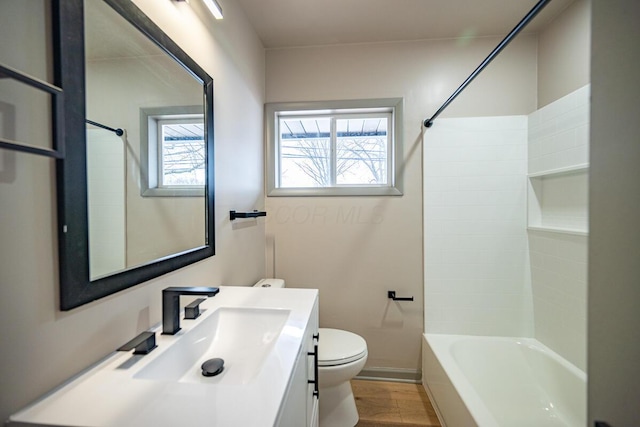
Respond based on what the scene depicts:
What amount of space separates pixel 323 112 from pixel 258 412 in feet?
6.87

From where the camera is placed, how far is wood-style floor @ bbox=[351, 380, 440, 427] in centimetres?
167

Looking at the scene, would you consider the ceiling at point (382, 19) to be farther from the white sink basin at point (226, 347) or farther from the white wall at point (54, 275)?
the white sink basin at point (226, 347)

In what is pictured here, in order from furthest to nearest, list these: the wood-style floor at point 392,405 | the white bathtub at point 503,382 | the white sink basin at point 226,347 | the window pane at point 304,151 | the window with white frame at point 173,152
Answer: the window pane at point 304,151 → the wood-style floor at point 392,405 → the white bathtub at point 503,382 → the window with white frame at point 173,152 → the white sink basin at point 226,347

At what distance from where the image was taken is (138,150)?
87 cm

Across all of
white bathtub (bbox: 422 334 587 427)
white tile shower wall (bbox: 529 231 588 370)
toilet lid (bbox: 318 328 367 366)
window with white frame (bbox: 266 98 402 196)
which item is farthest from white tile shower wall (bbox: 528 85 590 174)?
toilet lid (bbox: 318 328 367 366)

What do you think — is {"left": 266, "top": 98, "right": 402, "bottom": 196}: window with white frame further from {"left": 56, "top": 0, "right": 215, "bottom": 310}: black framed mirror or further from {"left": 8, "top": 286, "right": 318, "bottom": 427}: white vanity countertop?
{"left": 8, "top": 286, "right": 318, "bottom": 427}: white vanity countertop

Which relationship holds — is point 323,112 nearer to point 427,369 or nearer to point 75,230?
point 75,230

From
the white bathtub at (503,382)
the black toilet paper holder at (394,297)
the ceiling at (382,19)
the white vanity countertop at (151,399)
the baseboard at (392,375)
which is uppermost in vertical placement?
the ceiling at (382,19)

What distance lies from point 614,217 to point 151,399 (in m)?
0.90

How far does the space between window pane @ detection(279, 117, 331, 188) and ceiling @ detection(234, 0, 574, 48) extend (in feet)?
2.06

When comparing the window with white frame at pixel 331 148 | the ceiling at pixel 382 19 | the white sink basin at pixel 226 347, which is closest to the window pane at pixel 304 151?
the window with white frame at pixel 331 148

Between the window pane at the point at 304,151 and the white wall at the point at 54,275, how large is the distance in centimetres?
81

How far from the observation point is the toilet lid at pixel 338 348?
1.55 metres

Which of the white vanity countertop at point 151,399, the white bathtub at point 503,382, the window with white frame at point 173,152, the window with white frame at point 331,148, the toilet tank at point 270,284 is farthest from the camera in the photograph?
the window with white frame at point 331,148
